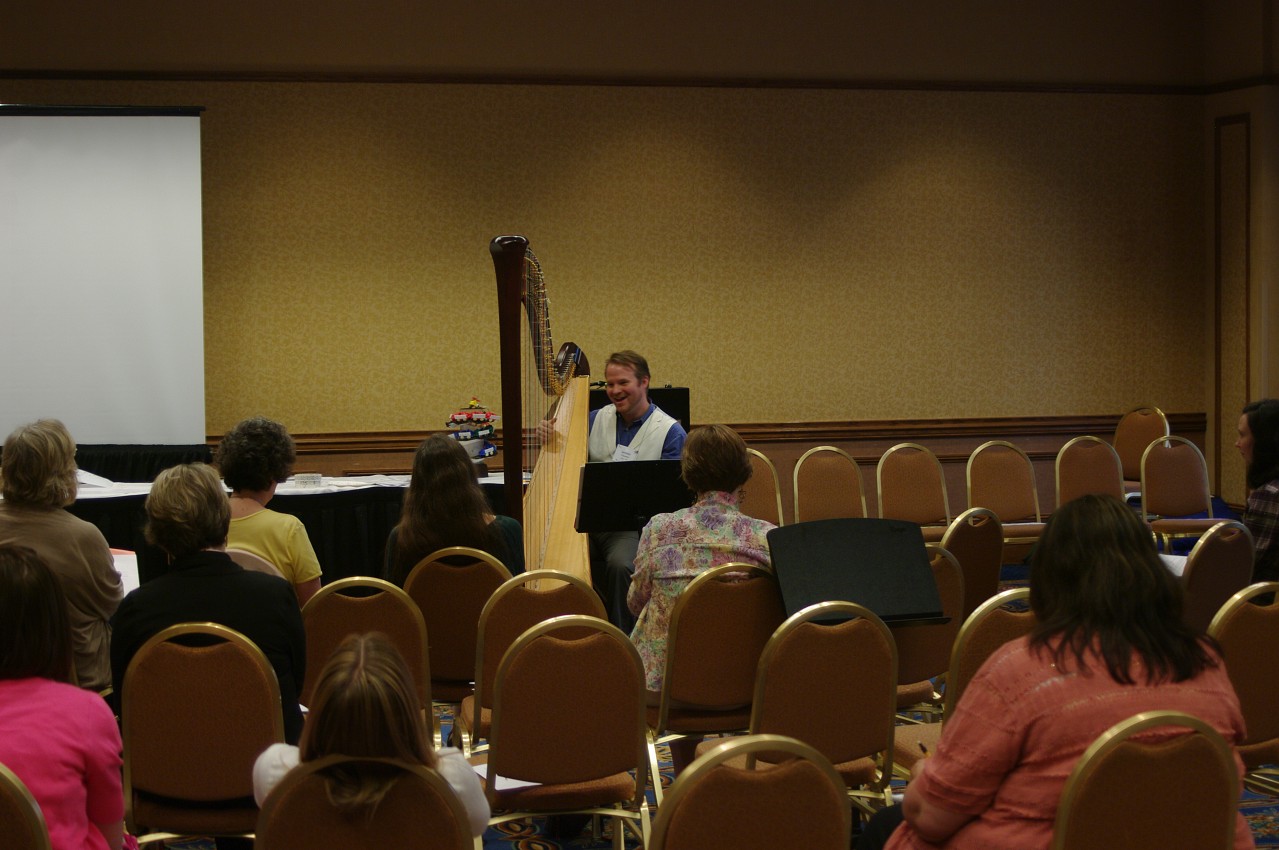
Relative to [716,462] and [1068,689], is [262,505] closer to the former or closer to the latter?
[716,462]

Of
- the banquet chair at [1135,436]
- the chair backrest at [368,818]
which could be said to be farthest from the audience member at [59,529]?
the banquet chair at [1135,436]

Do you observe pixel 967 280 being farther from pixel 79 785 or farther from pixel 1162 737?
pixel 79 785

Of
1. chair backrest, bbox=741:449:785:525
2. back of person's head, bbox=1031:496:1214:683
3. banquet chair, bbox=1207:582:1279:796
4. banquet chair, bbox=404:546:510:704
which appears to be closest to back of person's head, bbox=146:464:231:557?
banquet chair, bbox=404:546:510:704

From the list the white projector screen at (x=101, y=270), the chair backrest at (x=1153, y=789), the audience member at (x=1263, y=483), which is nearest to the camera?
the chair backrest at (x=1153, y=789)

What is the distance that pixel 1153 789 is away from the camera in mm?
1948

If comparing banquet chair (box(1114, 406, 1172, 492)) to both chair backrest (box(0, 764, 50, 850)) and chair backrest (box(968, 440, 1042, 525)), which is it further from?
chair backrest (box(0, 764, 50, 850))

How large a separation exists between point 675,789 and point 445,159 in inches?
250

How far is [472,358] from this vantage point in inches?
304

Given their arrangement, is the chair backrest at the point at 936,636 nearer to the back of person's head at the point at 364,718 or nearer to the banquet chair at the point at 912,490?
the back of person's head at the point at 364,718

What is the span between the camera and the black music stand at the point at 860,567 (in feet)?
10.0

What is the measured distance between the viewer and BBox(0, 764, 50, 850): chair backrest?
1809mm

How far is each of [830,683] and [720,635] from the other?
409 mm

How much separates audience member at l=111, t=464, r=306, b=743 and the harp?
3.64ft

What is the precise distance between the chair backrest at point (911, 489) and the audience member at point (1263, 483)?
2050 millimetres
